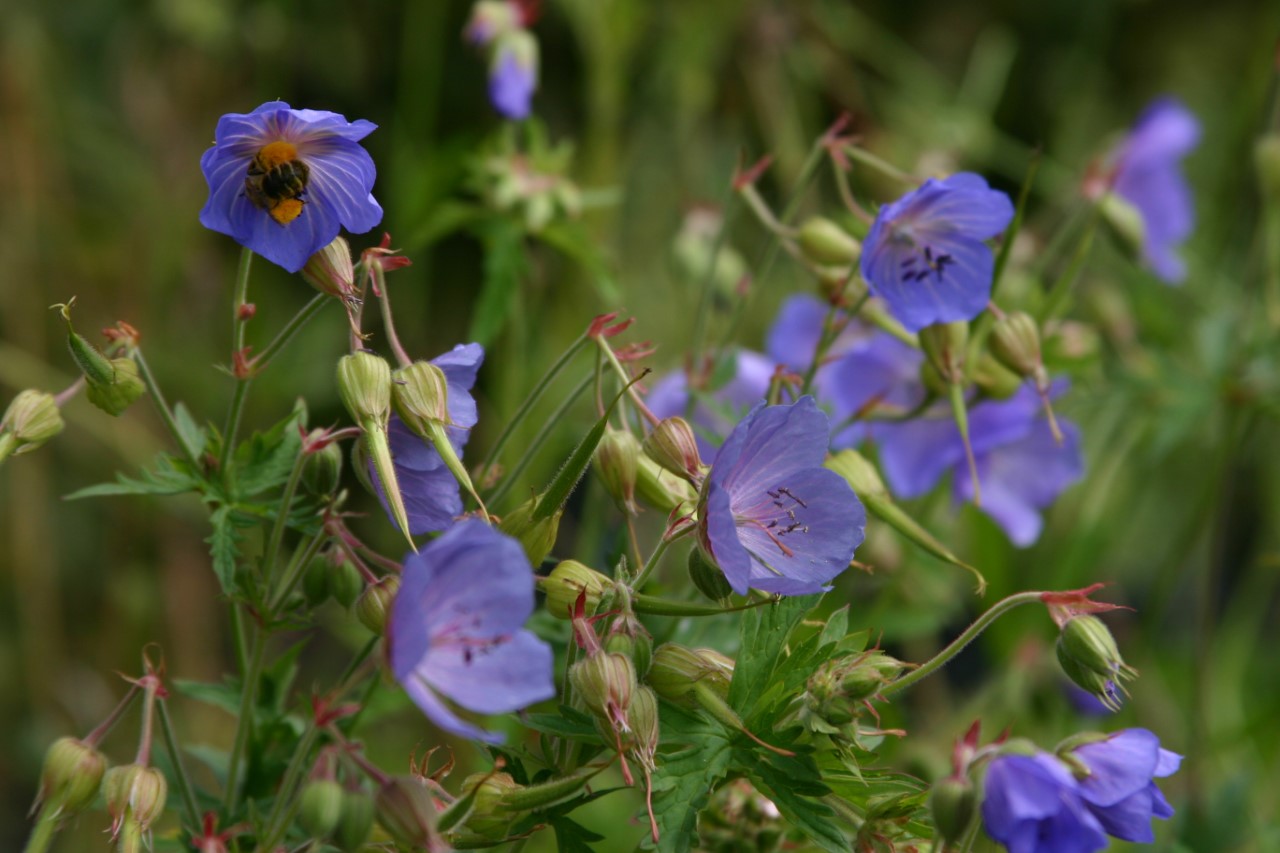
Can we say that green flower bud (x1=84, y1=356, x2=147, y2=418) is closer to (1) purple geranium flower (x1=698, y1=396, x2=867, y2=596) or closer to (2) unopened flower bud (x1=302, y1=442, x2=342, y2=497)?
(2) unopened flower bud (x1=302, y1=442, x2=342, y2=497)

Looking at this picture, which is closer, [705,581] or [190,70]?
[705,581]

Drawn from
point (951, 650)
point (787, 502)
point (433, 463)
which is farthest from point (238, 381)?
point (951, 650)

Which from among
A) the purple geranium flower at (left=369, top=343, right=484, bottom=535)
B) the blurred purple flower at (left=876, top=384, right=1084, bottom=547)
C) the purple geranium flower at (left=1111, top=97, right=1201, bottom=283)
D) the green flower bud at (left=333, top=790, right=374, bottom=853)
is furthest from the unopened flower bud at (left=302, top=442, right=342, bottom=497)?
the purple geranium flower at (left=1111, top=97, right=1201, bottom=283)

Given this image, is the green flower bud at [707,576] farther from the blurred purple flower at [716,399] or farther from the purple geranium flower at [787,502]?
the blurred purple flower at [716,399]

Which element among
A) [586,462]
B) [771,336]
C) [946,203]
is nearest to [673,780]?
[586,462]

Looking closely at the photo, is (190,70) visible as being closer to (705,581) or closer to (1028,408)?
(1028,408)

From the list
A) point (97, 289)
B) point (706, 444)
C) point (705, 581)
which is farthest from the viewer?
point (97, 289)

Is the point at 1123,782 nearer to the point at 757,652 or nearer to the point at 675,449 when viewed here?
the point at 757,652
